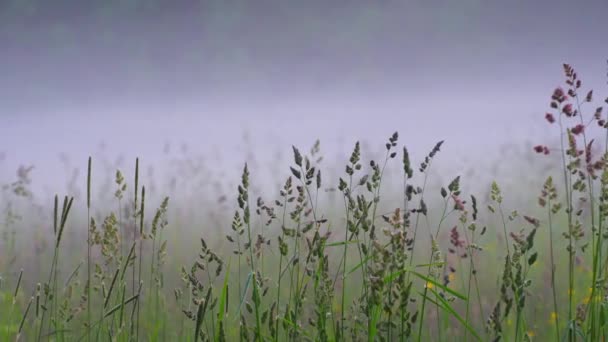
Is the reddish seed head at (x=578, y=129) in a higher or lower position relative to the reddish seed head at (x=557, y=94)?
lower

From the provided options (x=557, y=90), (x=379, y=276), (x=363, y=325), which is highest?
(x=557, y=90)

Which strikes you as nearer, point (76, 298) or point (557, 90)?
point (557, 90)

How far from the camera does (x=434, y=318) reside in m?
4.69

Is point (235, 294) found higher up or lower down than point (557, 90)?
lower down

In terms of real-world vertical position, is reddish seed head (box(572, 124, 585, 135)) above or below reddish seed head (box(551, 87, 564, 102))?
below

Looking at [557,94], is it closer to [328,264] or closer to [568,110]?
[568,110]

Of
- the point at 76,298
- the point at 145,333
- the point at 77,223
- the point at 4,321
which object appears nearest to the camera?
the point at 145,333

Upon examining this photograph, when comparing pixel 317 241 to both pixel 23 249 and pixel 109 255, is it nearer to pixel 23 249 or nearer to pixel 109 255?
pixel 109 255

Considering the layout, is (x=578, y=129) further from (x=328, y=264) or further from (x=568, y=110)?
(x=328, y=264)

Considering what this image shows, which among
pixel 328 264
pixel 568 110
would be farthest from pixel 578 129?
pixel 328 264

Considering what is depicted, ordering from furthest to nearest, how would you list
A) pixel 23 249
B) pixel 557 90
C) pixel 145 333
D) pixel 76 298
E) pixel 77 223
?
pixel 77 223 → pixel 23 249 → pixel 76 298 → pixel 145 333 → pixel 557 90

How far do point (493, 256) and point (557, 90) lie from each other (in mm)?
4006

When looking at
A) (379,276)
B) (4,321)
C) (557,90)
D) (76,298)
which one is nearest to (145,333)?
(4,321)

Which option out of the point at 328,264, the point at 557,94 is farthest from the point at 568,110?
the point at 328,264
